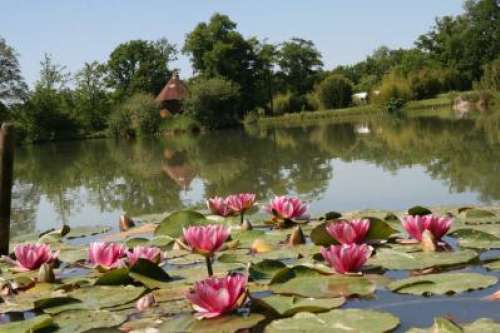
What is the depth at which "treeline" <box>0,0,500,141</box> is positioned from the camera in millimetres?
41531

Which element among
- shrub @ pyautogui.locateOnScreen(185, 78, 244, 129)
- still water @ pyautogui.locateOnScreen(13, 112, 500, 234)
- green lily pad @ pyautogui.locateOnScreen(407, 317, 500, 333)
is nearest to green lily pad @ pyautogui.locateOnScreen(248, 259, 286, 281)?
green lily pad @ pyautogui.locateOnScreen(407, 317, 500, 333)

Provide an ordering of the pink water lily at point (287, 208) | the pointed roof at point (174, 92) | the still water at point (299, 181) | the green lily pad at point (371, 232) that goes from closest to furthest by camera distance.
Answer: the green lily pad at point (371, 232)
the pink water lily at point (287, 208)
the still water at point (299, 181)
the pointed roof at point (174, 92)

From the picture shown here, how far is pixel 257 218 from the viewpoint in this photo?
4.55m

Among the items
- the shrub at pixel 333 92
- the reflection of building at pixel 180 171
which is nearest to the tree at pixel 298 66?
the shrub at pixel 333 92

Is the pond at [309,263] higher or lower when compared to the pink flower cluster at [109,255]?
lower

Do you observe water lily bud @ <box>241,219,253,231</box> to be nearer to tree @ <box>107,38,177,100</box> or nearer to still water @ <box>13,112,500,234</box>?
still water @ <box>13,112,500,234</box>

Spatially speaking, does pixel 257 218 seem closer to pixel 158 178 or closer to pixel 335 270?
pixel 335 270

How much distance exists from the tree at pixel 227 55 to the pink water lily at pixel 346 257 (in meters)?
44.8

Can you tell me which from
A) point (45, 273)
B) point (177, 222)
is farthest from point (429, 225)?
point (45, 273)

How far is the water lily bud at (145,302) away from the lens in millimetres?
2520

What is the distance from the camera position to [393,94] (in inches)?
1563

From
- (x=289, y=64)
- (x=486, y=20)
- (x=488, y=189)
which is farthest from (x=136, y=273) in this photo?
(x=289, y=64)

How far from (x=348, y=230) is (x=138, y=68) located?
54144mm

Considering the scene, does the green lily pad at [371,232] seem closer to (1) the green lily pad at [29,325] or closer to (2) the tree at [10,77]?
(1) the green lily pad at [29,325]
